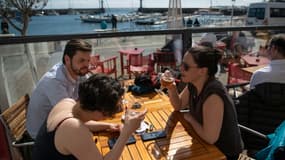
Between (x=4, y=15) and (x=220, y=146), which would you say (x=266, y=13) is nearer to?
(x=4, y=15)

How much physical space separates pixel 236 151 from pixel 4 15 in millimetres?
8527

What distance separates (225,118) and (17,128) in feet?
5.96

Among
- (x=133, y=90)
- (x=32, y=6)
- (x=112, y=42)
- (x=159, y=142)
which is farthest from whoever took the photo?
(x=32, y=6)

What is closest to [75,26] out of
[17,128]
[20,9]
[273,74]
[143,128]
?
[20,9]

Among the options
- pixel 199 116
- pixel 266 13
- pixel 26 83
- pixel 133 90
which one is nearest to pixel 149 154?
pixel 199 116

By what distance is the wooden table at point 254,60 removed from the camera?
544 cm

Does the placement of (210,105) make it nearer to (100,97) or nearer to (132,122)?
(132,122)

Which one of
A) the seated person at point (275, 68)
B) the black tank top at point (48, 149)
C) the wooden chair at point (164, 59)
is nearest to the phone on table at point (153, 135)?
the black tank top at point (48, 149)

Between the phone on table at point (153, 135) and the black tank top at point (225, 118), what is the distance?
12.8 inches

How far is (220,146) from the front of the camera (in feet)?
6.06

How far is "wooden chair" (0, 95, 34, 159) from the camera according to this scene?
2.00 meters

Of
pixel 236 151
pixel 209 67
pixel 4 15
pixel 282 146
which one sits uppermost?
pixel 4 15

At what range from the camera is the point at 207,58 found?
1.89 m

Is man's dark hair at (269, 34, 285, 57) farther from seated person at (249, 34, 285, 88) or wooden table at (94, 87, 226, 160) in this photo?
wooden table at (94, 87, 226, 160)
